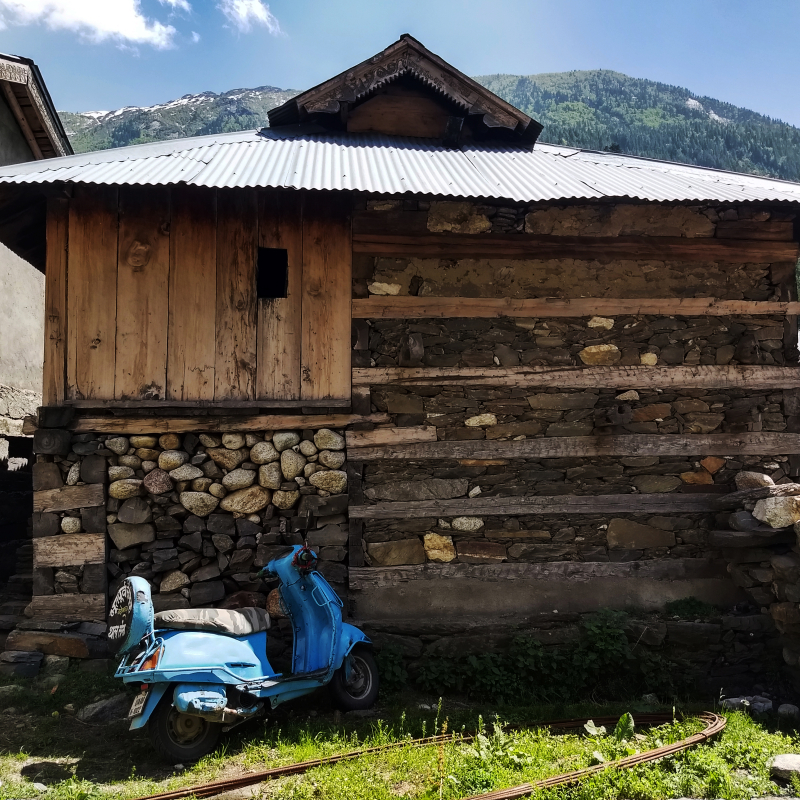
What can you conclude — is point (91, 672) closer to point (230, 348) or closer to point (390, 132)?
point (230, 348)

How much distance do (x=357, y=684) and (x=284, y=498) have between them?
1.80m

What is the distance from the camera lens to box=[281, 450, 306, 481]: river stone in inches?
232

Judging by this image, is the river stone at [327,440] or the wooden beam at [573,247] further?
the wooden beam at [573,247]

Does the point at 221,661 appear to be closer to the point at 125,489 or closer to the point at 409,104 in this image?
the point at 125,489

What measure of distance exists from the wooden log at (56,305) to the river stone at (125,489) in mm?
965

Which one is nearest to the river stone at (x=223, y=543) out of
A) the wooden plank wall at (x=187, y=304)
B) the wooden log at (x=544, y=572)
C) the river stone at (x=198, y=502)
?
the river stone at (x=198, y=502)

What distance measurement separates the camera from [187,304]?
6031 mm

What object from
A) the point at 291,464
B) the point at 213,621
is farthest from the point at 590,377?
the point at 213,621

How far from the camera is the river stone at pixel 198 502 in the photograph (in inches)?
227

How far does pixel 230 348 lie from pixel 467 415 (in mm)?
2420

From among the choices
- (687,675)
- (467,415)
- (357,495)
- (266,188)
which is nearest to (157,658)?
(357,495)

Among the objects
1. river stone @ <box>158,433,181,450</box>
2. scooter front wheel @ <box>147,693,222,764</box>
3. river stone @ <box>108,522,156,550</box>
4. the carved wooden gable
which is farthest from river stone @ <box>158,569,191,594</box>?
the carved wooden gable

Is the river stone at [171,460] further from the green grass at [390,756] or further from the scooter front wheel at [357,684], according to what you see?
the scooter front wheel at [357,684]

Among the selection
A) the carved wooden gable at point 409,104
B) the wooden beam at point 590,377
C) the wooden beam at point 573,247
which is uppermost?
the carved wooden gable at point 409,104
